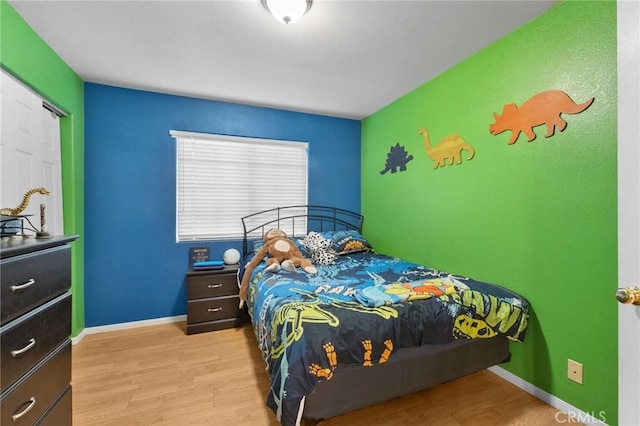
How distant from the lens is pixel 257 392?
189 cm

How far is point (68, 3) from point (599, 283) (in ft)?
11.7

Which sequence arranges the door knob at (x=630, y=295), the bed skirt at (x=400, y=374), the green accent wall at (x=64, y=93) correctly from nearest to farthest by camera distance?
1. the door knob at (x=630, y=295)
2. the bed skirt at (x=400, y=374)
3. the green accent wall at (x=64, y=93)

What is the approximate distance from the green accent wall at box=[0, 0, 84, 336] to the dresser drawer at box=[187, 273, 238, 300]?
102 cm

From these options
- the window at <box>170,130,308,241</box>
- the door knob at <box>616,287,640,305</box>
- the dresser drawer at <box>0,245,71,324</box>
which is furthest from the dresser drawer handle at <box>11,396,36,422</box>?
the window at <box>170,130,308,241</box>

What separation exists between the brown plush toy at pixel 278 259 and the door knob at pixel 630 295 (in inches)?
78.1

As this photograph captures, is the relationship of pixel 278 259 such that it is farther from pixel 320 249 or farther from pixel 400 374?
pixel 400 374

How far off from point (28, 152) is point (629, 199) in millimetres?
3292

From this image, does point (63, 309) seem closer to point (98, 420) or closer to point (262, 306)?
point (98, 420)

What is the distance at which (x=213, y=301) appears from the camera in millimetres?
2855

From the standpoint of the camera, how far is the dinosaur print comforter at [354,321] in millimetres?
1327

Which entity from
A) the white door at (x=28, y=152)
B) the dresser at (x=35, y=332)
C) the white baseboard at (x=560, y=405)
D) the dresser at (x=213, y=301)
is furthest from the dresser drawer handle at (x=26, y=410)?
the white baseboard at (x=560, y=405)

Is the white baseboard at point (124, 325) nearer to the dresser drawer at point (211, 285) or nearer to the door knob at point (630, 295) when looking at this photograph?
the dresser drawer at point (211, 285)

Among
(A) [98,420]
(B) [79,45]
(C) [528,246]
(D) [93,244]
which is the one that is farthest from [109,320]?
(C) [528,246]

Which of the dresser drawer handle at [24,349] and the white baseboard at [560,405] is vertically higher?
the dresser drawer handle at [24,349]
